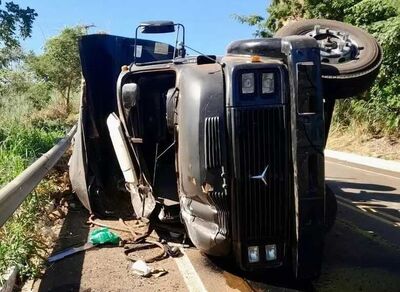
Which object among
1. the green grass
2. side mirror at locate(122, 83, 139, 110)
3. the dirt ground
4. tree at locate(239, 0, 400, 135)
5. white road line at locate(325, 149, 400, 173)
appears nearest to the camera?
the green grass

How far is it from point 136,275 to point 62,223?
2137 millimetres

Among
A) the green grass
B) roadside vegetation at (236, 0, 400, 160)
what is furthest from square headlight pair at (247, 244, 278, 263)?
roadside vegetation at (236, 0, 400, 160)

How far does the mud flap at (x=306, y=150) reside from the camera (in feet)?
12.6

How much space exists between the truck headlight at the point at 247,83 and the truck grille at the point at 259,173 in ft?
0.49

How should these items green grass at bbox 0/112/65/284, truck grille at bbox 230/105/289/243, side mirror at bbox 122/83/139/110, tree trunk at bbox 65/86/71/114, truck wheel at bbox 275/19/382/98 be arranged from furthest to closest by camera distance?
1. tree trunk at bbox 65/86/71/114
2. side mirror at bbox 122/83/139/110
3. truck wheel at bbox 275/19/382/98
4. green grass at bbox 0/112/65/284
5. truck grille at bbox 230/105/289/243

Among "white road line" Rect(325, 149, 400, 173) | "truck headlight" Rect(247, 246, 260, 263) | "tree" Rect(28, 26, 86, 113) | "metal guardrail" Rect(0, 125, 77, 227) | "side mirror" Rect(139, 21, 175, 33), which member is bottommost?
"white road line" Rect(325, 149, 400, 173)

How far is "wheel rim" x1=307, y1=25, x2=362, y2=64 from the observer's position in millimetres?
5143

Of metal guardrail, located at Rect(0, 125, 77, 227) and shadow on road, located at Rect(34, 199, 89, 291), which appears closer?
metal guardrail, located at Rect(0, 125, 77, 227)

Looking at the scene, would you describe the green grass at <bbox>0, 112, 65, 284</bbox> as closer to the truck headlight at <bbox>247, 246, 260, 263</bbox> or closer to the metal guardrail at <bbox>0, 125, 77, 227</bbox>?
the metal guardrail at <bbox>0, 125, 77, 227</bbox>

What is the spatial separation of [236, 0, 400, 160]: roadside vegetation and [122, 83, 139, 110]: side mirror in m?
10.7

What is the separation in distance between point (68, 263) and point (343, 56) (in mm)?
3464

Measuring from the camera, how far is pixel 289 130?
3.88 m

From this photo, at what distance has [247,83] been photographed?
3857 mm

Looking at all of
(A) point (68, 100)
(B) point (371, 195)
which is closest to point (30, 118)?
(A) point (68, 100)
